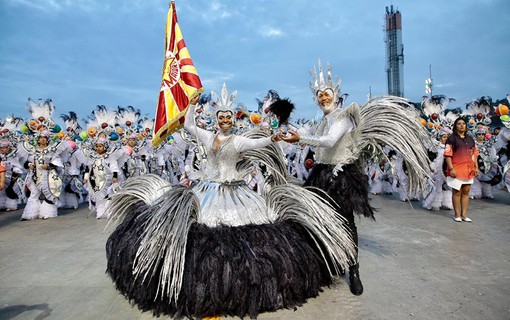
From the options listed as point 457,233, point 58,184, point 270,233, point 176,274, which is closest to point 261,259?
point 270,233

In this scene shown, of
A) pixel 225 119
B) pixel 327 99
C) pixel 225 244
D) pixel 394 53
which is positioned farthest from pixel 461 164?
pixel 394 53

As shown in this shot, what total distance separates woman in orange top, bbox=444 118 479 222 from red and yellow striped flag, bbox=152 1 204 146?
5.26m

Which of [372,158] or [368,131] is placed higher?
[368,131]

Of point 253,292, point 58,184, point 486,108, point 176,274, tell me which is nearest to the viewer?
point 176,274

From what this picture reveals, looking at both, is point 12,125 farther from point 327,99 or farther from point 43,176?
point 327,99

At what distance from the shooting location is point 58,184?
26.1 ft

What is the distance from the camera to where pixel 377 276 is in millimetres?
3486

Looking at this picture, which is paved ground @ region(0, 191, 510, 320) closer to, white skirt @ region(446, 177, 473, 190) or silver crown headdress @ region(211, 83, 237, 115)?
white skirt @ region(446, 177, 473, 190)

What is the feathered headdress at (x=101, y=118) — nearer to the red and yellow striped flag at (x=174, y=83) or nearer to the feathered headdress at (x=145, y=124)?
the feathered headdress at (x=145, y=124)

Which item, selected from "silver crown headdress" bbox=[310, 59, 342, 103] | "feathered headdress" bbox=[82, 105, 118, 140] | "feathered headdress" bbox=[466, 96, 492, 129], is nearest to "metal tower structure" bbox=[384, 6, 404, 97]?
"feathered headdress" bbox=[466, 96, 492, 129]

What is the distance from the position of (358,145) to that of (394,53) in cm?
7512

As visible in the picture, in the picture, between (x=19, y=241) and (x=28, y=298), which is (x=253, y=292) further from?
(x=19, y=241)

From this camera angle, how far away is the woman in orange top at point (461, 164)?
20.4ft

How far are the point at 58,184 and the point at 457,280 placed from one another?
8.24 m
